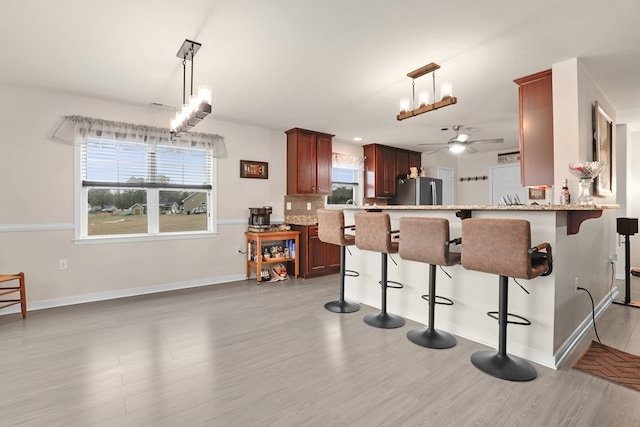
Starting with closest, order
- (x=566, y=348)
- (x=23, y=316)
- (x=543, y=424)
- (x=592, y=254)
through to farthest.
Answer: (x=543, y=424) → (x=566, y=348) → (x=592, y=254) → (x=23, y=316)

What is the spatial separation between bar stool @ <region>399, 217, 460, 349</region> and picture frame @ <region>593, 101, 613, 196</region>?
1834mm

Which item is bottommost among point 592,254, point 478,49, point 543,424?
point 543,424

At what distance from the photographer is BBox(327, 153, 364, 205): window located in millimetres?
6066

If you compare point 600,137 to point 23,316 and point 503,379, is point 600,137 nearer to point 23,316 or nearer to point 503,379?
point 503,379

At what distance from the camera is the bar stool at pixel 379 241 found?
280cm

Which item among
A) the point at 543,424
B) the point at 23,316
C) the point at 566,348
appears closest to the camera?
the point at 543,424

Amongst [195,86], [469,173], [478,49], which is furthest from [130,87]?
[469,173]

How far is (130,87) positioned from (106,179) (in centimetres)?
123

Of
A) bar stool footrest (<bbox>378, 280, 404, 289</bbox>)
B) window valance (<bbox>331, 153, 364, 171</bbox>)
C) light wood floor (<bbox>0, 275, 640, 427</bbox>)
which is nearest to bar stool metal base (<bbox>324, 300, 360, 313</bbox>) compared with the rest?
light wood floor (<bbox>0, 275, 640, 427</bbox>)

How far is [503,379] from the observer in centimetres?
205

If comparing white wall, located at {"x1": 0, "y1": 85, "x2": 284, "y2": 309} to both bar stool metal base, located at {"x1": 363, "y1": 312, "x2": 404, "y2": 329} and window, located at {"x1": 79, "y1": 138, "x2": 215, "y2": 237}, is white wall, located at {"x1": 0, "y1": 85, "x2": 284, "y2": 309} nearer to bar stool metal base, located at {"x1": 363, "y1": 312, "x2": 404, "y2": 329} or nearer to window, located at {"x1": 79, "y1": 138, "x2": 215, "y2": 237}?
window, located at {"x1": 79, "y1": 138, "x2": 215, "y2": 237}

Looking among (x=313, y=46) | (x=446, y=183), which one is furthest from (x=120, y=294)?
(x=446, y=183)

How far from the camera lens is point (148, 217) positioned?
4.21 meters

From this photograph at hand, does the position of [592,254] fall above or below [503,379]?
above
